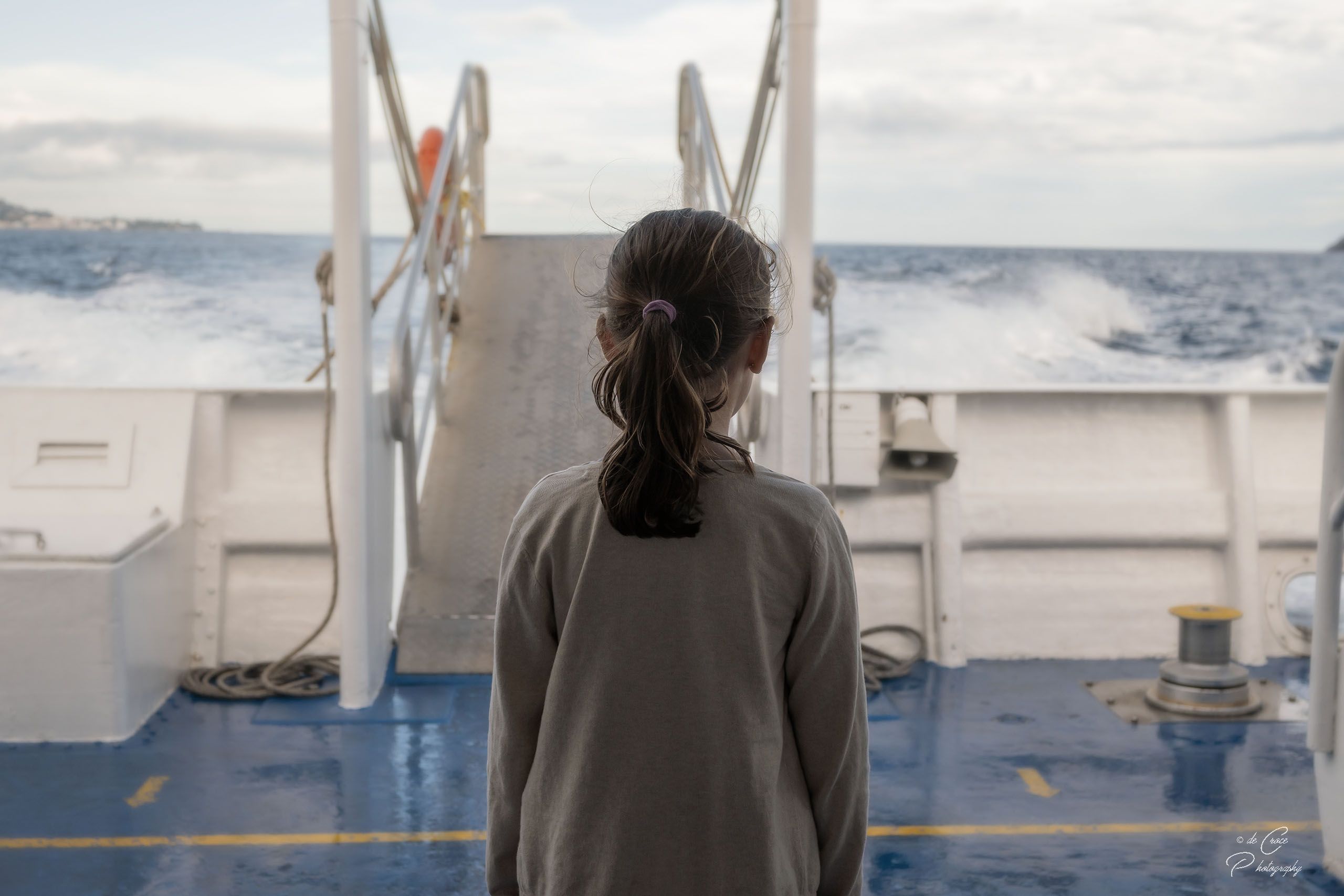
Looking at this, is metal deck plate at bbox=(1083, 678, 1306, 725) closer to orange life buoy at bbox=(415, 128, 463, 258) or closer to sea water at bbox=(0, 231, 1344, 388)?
orange life buoy at bbox=(415, 128, 463, 258)

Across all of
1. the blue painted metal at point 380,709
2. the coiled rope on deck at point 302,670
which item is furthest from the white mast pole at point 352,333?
the coiled rope on deck at point 302,670

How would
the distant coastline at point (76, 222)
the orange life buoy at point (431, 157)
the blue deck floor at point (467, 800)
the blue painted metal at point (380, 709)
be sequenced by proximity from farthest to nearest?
the distant coastline at point (76, 222)
the orange life buoy at point (431, 157)
the blue painted metal at point (380, 709)
the blue deck floor at point (467, 800)

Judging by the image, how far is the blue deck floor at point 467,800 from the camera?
8.41ft

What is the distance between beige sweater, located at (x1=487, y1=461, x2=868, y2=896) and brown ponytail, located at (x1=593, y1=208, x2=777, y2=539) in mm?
36

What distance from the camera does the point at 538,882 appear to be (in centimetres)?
109

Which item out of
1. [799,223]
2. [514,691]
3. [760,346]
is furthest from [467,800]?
[760,346]

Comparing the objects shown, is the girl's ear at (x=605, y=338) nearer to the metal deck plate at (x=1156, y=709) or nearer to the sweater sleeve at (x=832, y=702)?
the sweater sleeve at (x=832, y=702)

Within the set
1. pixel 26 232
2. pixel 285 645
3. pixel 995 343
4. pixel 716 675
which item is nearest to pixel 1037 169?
pixel 995 343

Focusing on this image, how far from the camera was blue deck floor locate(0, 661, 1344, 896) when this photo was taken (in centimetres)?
256

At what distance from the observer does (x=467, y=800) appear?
2.96 meters

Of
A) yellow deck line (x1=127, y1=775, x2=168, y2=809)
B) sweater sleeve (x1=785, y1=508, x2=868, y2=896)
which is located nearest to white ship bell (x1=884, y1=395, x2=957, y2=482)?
yellow deck line (x1=127, y1=775, x2=168, y2=809)

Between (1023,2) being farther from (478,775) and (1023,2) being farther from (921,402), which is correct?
(478,775)
